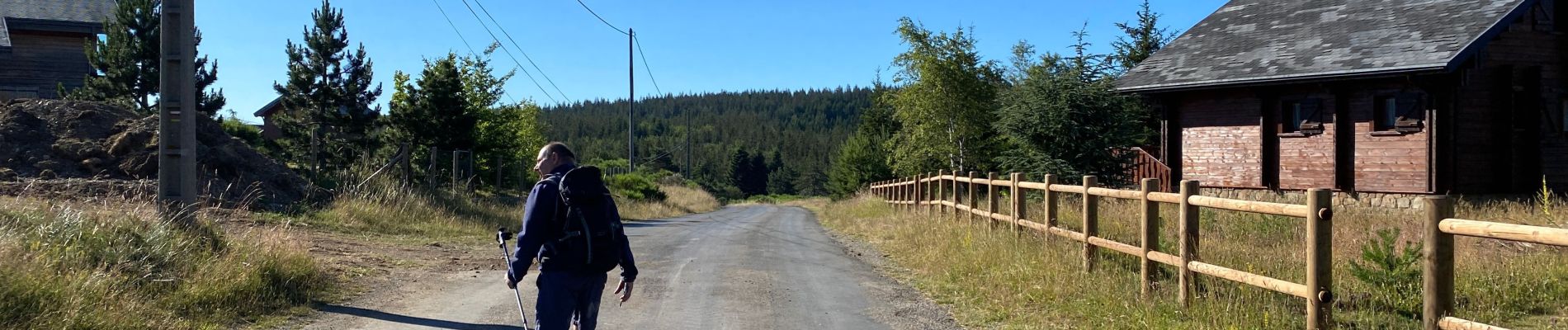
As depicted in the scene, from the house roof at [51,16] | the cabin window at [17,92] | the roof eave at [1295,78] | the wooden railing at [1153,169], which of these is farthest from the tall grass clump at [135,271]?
the house roof at [51,16]

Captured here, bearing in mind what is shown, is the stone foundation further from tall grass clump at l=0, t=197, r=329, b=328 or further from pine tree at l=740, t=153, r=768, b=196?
pine tree at l=740, t=153, r=768, b=196

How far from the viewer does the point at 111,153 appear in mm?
13977

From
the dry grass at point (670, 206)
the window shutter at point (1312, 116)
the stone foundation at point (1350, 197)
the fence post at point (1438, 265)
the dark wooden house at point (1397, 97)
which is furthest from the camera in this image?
the dry grass at point (670, 206)

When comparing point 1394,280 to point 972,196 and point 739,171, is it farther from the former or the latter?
point 739,171

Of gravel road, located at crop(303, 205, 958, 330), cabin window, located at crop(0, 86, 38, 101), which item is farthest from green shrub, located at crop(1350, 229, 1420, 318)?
cabin window, located at crop(0, 86, 38, 101)

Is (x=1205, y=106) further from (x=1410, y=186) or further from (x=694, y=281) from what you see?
(x=694, y=281)

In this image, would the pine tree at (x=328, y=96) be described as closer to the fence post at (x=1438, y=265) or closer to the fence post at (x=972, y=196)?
the fence post at (x=972, y=196)

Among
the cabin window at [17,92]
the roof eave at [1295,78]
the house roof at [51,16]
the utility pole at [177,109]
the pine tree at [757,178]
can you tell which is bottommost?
the pine tree at [757,178]

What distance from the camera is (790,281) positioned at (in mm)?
9414

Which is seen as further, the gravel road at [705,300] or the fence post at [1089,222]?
the fence post at [1089,222]

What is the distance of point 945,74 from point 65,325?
25.9m

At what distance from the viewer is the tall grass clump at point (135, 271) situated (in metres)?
5.53

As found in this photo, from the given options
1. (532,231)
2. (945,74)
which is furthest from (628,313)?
(945,74)

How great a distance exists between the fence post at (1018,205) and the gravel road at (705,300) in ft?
5.50
